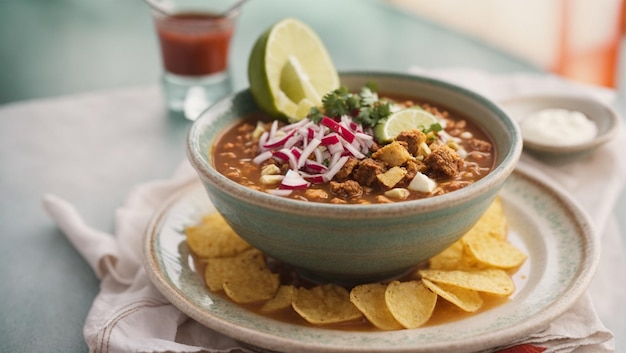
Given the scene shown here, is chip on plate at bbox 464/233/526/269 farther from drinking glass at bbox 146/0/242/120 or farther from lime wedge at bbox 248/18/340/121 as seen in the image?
drinking glass at bbox 146/0/242/120

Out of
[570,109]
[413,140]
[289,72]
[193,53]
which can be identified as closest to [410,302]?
[413,140]

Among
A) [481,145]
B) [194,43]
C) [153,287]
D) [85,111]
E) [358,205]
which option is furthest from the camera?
[85,111]

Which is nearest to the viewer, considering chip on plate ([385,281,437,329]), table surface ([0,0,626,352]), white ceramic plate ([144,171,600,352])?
white ceramic plate ([144,171,600,352])

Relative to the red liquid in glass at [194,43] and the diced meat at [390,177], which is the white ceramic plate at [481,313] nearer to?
the diced meat at [390,177]

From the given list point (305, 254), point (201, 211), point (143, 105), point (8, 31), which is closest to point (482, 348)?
point (305, 254)

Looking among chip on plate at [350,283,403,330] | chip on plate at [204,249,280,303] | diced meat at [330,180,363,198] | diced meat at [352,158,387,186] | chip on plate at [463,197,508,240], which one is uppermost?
diced meat at [352,158,387,186]

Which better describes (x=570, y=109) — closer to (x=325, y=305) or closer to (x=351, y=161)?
(x=351, y=161)

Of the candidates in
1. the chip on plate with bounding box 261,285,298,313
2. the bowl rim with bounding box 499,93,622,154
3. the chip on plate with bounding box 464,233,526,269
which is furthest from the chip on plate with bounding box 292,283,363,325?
the bowl rim with bounding box 499,93,622,154

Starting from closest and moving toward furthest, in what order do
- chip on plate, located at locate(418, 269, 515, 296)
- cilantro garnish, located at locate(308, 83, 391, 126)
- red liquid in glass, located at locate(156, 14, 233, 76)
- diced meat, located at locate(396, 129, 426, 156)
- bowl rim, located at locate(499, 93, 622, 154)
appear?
chip on plate, located at locate(418, 269, 515, 296) → diced meat, located at locate(396, 129, 426, 156) → cilantro garnish, located at locate(308, 83, 391, 126) → bowl rim, located at locate(499, 93, 622, 154) → red liquid in glass, located at locate(156, 14, 233, 76)
